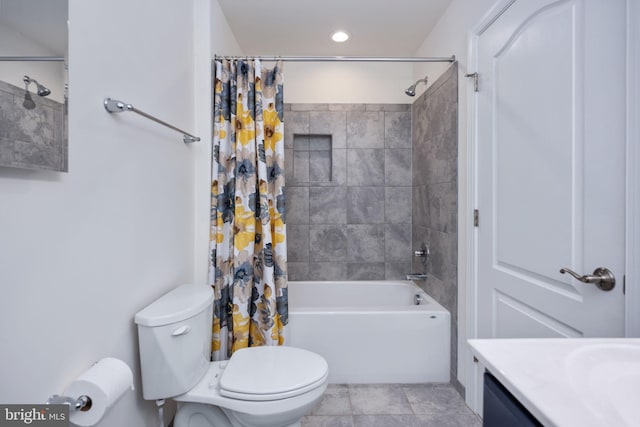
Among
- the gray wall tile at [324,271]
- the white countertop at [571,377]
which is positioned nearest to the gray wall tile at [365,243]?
the gray wall tile at [324,271]

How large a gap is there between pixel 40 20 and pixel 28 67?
14 cm

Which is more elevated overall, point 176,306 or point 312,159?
point 312,159

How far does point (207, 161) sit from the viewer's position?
1.83m

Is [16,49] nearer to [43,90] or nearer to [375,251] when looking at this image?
[43,90]

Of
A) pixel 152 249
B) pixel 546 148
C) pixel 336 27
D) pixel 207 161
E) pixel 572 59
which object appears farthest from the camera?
pixel 336 27

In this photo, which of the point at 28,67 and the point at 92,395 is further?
the point at 92,395

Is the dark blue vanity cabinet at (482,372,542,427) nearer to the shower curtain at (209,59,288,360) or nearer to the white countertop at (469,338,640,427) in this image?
the white countertop at (469,338,640,427)

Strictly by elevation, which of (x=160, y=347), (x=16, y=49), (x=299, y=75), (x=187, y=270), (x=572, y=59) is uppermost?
(x=299, y=75)

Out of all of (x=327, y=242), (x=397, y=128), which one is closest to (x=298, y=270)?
(x=327, y=242)

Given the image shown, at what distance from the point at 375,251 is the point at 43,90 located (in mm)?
2498

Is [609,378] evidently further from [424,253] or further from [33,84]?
[424,253]

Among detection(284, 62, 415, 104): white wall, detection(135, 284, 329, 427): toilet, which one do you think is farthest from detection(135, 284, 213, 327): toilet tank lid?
detection(284, 62, 415, 104): white wall

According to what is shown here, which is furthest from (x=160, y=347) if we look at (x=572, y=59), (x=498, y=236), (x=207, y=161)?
(x=572, y=59)

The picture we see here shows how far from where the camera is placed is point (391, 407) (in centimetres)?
178
